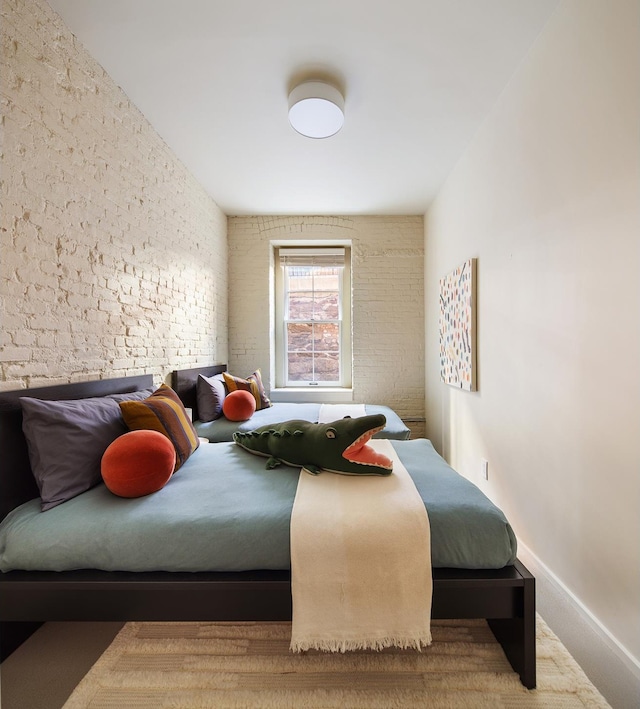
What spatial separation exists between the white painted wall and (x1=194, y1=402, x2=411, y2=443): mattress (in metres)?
0.74

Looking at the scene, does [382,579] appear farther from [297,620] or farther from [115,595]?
[115,595]

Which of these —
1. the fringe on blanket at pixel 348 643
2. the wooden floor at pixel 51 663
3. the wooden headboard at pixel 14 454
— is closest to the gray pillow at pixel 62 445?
the wooden headboard at pixel 14 454

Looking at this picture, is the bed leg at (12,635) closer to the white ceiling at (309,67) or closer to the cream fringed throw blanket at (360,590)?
the cream fringed throw blanket at (360,590)

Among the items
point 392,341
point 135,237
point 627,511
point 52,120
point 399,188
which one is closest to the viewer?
point 627,511

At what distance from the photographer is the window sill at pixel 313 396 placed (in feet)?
15.8

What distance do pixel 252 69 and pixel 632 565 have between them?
2.99 m

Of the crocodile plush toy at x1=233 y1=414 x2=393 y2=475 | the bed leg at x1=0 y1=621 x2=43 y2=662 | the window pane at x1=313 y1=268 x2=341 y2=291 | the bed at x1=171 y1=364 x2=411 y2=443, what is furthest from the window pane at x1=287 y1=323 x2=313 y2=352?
the bed leg at x1=0 y1=621 x2=43 y2=662

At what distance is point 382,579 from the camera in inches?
52.1

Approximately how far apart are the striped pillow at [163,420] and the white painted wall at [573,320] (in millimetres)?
1885

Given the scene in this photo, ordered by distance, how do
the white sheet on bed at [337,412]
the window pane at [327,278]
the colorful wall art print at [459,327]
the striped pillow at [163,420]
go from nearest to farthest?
the striped pillow at [163,420] → the colorful wall art print at [459,327] → the white sheet on bed at [337,412] → the window pane at [327,278]

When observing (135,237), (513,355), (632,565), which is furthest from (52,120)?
(632,565)

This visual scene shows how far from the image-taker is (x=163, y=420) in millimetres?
1966

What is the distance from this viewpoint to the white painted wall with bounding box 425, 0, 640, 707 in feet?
4.67

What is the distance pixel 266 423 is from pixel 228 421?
0.33 meters
